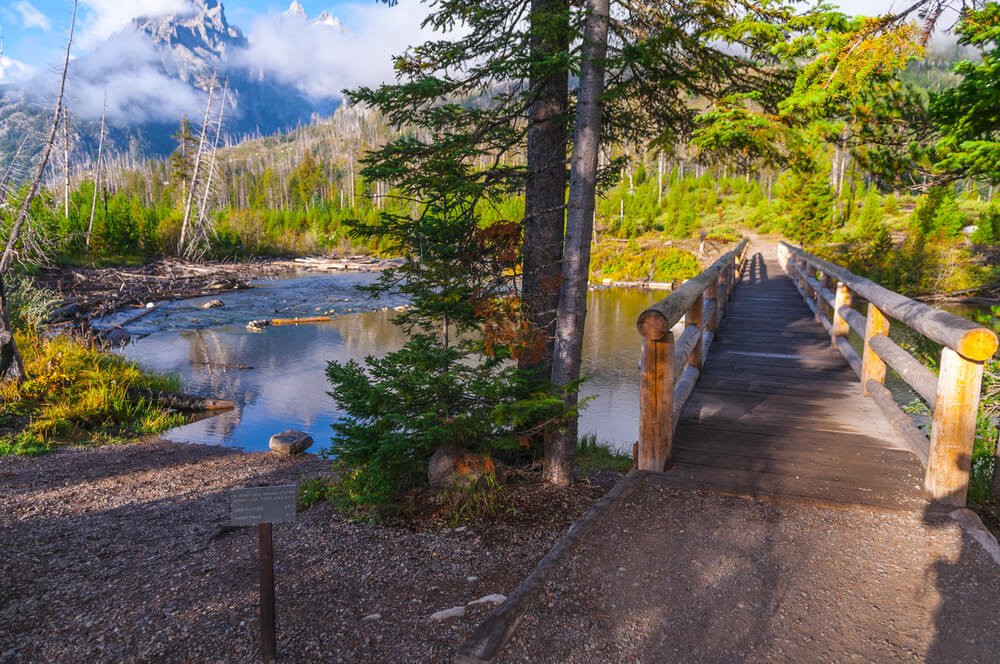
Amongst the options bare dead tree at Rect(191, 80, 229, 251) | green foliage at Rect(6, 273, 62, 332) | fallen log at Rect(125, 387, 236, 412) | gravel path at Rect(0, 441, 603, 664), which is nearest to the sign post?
gravel path at Rect(0, 441, 603, 664)

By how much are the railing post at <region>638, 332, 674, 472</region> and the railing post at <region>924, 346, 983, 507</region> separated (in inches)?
63.3

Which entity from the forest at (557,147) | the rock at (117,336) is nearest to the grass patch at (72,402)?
the rock at (117,336)

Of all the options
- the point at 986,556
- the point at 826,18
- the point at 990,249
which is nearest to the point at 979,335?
the point at 986,556

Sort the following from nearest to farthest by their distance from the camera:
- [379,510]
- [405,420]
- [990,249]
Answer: [405,420]
[379,510]
[990,249]

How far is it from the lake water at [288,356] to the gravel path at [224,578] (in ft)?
8.57

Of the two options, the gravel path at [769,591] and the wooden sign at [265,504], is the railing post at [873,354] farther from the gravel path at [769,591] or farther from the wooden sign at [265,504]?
the wooden sign at [265,504]

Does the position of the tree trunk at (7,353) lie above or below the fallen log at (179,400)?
above

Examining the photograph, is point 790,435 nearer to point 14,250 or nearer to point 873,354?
point 873,354

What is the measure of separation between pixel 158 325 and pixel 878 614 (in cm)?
2372

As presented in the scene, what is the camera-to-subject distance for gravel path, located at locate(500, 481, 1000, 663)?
8.52 feet

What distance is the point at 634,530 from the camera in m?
3.58

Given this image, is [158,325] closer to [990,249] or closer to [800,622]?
[800,622]

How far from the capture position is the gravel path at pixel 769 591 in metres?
2.60

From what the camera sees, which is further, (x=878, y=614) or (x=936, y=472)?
(x=936, y=472)
